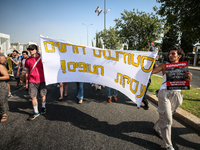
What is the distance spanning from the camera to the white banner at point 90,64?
3.08 m

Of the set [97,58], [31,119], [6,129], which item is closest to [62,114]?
[31,119]

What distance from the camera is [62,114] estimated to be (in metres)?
3.69

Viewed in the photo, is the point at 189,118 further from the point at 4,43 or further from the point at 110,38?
the point at 4,43

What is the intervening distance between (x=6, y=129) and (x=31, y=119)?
557 millimetres

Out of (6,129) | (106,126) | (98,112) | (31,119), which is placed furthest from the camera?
(98,112)

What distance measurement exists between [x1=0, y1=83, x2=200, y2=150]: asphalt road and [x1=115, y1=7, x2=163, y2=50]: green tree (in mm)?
4494

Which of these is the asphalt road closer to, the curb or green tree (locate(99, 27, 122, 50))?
the curb

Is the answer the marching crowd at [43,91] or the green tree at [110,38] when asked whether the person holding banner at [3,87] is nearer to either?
the marching crowd at [43,91]

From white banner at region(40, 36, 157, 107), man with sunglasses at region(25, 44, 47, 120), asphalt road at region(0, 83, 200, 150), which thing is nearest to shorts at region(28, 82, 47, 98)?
man with sunglasses at region(25, 44, 47, 120)

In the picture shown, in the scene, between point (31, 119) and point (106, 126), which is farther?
point (31, 119)

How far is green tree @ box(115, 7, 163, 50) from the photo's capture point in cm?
692

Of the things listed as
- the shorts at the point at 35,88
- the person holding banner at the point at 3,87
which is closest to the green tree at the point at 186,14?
the shorts at the point at 35,88

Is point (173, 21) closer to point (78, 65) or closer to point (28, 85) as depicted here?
point (78, 65)

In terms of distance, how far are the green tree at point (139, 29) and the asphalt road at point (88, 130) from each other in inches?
177
